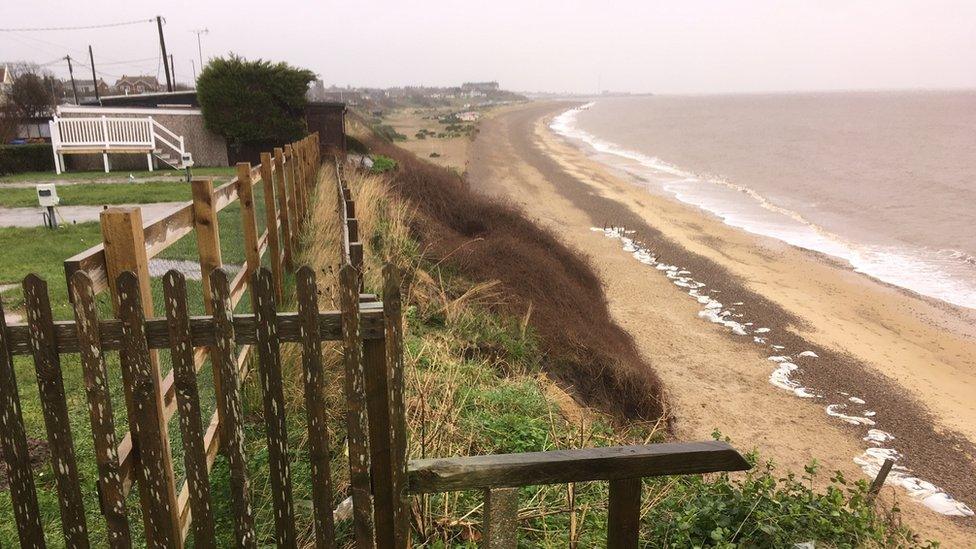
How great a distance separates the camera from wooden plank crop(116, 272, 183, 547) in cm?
212

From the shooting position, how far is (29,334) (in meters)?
2.18

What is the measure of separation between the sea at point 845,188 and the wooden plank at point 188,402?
17755 mm

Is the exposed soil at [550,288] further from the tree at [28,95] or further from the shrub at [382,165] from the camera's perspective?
the tree at [28,95]

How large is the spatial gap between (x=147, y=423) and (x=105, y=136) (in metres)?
20.1

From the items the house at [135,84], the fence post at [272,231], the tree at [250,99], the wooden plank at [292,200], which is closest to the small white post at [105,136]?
the tree at [250,99]

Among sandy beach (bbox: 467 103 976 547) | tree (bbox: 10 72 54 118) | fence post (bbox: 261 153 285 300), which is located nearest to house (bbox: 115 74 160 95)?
tree (bbox: 10 72 54 118)

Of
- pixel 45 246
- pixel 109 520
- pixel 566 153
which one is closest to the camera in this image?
pixel 109 520

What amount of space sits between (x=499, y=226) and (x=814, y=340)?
6.62 meters

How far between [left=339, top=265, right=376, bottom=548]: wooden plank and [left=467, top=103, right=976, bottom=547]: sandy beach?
6.58 meters

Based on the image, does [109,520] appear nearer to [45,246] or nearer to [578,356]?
[578,356]

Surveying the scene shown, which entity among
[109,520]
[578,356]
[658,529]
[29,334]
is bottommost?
[578,356]

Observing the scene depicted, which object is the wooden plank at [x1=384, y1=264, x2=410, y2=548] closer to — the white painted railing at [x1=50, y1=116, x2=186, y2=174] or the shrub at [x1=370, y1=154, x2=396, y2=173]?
the shrub at [x1=370, y1=154, x2=396, y2=173]

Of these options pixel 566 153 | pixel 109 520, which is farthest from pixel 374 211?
pixel 566 153

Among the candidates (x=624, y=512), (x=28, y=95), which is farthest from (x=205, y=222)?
(x=28, y=95)
